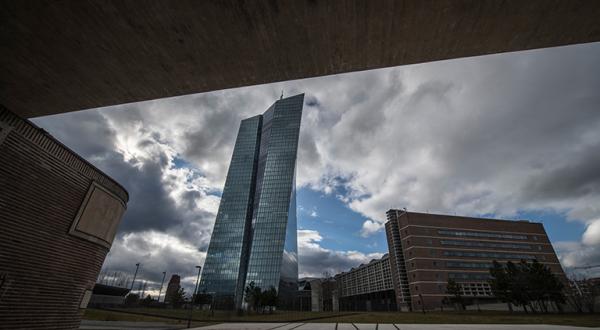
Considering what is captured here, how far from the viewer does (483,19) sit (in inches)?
244

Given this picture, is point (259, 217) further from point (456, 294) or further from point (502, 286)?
point (502, 286)

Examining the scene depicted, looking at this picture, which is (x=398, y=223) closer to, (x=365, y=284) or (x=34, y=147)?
(x=365, y=284)

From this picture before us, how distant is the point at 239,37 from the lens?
21.9ft

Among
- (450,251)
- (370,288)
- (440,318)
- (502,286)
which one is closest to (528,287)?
(502,286)

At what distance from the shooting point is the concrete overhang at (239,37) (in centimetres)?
595

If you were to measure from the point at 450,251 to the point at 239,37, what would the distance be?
7041 centimetres

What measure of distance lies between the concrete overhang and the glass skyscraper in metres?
75.6

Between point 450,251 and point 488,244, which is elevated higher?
point 488,244

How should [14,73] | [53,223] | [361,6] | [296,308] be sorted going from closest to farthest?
[361,6], [14,73], [53,223], [296,308]

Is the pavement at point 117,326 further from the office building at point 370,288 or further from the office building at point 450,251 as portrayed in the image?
the office building at point 370,288

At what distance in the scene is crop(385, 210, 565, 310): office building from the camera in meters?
56.2

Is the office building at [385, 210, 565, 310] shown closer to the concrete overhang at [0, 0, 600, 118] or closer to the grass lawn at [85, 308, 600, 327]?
the grass lawn at [85, 308, 600, 327]

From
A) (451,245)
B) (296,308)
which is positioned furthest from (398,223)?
(296,308)

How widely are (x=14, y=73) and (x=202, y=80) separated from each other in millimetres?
5355
